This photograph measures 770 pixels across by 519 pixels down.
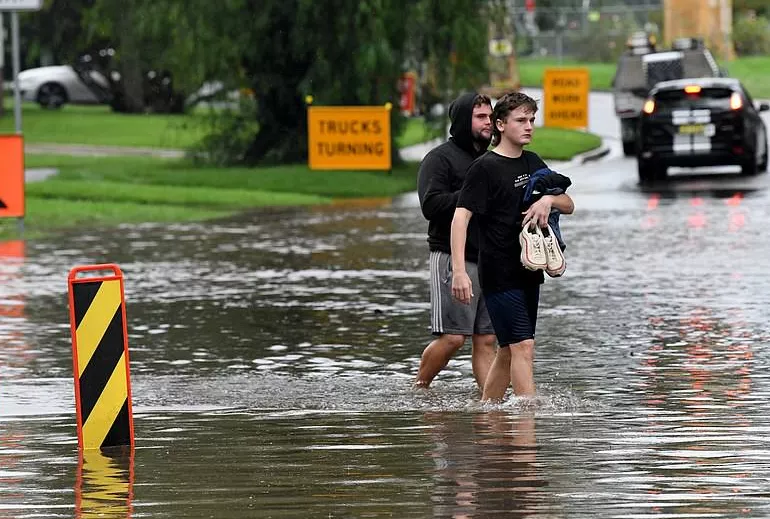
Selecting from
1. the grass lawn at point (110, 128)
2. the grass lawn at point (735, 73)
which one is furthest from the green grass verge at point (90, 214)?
the grass lawn at point (735, 73)

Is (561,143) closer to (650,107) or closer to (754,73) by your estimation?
(650,107)

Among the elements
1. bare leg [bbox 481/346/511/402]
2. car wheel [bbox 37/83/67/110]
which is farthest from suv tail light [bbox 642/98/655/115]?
car wheel [bbox 37/83/67/110]

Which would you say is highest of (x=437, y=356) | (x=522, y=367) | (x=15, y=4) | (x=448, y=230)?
(x=15, y=4)

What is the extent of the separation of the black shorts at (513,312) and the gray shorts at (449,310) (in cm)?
87

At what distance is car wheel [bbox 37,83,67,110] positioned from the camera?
6881 centimetres

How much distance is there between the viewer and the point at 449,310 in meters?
11.2

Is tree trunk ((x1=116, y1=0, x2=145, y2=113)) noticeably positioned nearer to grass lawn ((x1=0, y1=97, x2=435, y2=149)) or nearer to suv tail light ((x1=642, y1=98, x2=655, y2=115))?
grass lawn ((x1=0, y1=97, x2=435, y2=149))

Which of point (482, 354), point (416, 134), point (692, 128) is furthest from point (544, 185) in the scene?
point (416, 134)

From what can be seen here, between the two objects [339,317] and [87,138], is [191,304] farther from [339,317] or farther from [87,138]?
[87,138]

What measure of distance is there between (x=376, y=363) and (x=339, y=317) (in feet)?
8.61

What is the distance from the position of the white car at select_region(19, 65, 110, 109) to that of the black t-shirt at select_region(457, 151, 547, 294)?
57.5 meters

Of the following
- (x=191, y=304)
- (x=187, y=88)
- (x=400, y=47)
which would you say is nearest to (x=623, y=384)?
(x=191, y=304)

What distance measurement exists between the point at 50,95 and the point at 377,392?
58.8m

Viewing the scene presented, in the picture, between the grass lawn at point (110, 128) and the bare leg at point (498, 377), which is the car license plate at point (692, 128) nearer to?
the grass lawn at point (110, 128)
